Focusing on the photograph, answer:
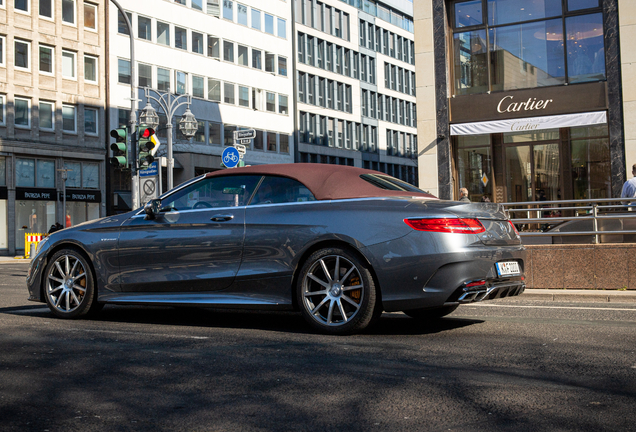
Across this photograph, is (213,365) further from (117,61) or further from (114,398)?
(117,61)

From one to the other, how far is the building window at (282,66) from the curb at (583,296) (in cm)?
4663

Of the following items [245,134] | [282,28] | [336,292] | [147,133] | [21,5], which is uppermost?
[282,28]

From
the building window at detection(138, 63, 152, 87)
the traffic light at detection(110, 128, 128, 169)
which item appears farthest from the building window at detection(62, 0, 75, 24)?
the traffic light at detection(110, 128, 128, 169)

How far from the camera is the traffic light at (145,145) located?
15383 millimetres

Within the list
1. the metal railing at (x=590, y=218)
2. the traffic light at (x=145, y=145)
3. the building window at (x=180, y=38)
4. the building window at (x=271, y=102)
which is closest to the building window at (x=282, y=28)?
the building window at (x=271, y=102)

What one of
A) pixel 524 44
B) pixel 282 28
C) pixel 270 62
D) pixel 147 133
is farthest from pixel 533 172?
pixel 282 28

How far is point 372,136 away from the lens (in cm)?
6762

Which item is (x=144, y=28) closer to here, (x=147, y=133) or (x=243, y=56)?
(x=243, y=56)

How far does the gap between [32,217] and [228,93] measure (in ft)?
52.2

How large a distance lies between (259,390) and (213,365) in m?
0.82

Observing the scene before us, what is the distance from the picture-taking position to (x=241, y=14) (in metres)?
52.2

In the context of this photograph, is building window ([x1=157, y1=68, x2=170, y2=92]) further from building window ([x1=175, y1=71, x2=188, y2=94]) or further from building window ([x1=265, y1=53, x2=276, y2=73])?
building window ([x1=265, y1=53, x2=276, y2=73])

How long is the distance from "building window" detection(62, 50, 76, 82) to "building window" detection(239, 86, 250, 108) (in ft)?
40.2

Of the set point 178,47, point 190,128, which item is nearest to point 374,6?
point 178,47
